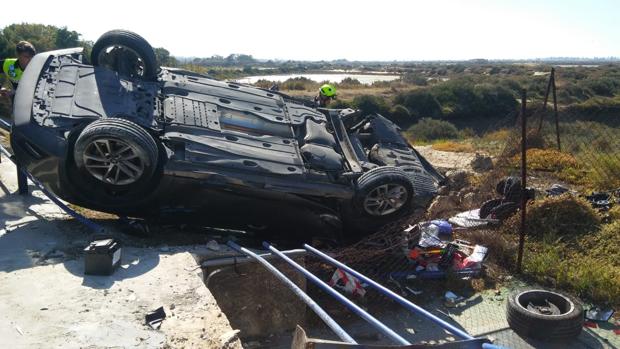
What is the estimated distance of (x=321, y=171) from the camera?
5.73 m

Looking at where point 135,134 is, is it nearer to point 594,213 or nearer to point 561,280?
point 561,280

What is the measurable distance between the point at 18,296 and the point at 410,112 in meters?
27.3

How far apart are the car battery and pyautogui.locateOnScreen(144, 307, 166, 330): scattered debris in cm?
73

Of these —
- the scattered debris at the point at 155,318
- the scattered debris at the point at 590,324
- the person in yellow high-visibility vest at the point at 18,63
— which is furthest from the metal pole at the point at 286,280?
the person in yellow high-visibility vest at the point at 18,63

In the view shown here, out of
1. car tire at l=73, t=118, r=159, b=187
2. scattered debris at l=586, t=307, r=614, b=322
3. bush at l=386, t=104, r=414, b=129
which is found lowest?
bush at l=386, t=104, r=414, b=129

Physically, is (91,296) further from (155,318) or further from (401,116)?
(401,116)

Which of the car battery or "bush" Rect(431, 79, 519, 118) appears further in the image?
"bush" Rect(431, 79, 519, 118)

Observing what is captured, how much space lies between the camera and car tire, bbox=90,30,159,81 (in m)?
6.25

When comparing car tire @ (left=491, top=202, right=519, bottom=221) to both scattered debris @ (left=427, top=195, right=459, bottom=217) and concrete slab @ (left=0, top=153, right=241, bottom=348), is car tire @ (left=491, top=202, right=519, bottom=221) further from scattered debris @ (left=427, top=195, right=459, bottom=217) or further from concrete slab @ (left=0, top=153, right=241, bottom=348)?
concrete slab @ (left=0, top=153, right=241, bottom=348)

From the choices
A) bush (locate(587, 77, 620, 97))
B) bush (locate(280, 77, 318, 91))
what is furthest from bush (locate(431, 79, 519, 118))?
bush (locate(280, 77, 318, 91))

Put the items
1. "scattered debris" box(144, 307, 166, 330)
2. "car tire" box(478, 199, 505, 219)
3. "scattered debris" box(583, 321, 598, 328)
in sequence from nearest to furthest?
"scattered debris" box(144, 307, 166, 330)
"scattered debris" box(583, 321, 598, 328)
"car tire" box(478, 199, 505, 219)

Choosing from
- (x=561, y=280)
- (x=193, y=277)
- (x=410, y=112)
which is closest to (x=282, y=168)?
(x=193, y=277)

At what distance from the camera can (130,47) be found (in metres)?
6.27

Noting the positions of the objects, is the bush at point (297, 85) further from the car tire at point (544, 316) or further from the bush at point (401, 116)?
the car tire at point (544, 316)
